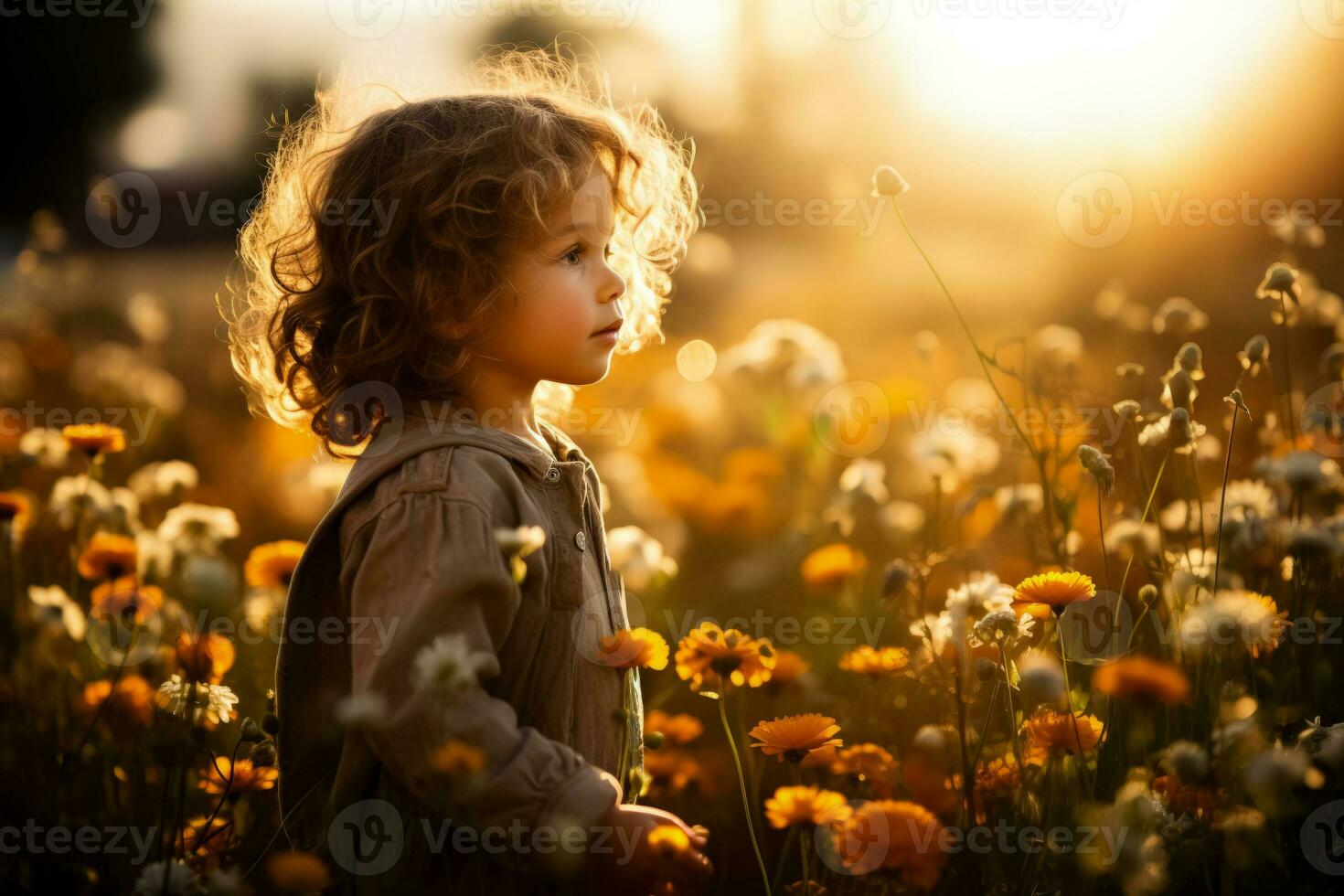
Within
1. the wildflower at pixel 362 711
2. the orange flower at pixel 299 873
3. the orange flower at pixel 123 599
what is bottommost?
the orange flower at pixel 299 873

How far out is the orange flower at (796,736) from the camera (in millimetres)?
1590

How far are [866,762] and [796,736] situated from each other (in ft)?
0.76

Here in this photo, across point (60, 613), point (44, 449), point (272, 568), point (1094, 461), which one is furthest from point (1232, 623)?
point (44, 449)

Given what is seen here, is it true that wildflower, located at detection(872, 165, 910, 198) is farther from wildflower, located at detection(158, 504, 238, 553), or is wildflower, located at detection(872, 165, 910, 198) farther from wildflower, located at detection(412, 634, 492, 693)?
wildflower, located at detection(158, 504, 238, 553)

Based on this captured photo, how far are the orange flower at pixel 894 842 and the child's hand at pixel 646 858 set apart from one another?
0.18m

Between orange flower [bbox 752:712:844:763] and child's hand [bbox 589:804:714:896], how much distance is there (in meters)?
0.20

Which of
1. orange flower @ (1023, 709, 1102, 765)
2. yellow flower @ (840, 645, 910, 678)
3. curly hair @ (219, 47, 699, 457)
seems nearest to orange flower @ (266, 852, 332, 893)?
curly hair @ (219, 47, 699, 457)

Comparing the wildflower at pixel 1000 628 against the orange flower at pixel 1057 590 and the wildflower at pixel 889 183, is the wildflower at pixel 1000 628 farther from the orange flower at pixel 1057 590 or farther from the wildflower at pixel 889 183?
the wildflower at pixel 889 183

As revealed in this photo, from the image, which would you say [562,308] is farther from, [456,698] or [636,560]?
[636,560]

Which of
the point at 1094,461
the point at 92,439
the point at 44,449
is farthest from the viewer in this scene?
the point at 44,449

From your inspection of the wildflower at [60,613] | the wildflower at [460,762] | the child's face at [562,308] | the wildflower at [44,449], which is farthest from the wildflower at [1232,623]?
the wildflower at [44,449]

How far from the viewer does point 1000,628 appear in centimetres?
162

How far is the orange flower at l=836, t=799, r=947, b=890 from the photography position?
4.73 ft

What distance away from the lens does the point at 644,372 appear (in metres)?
4.11
